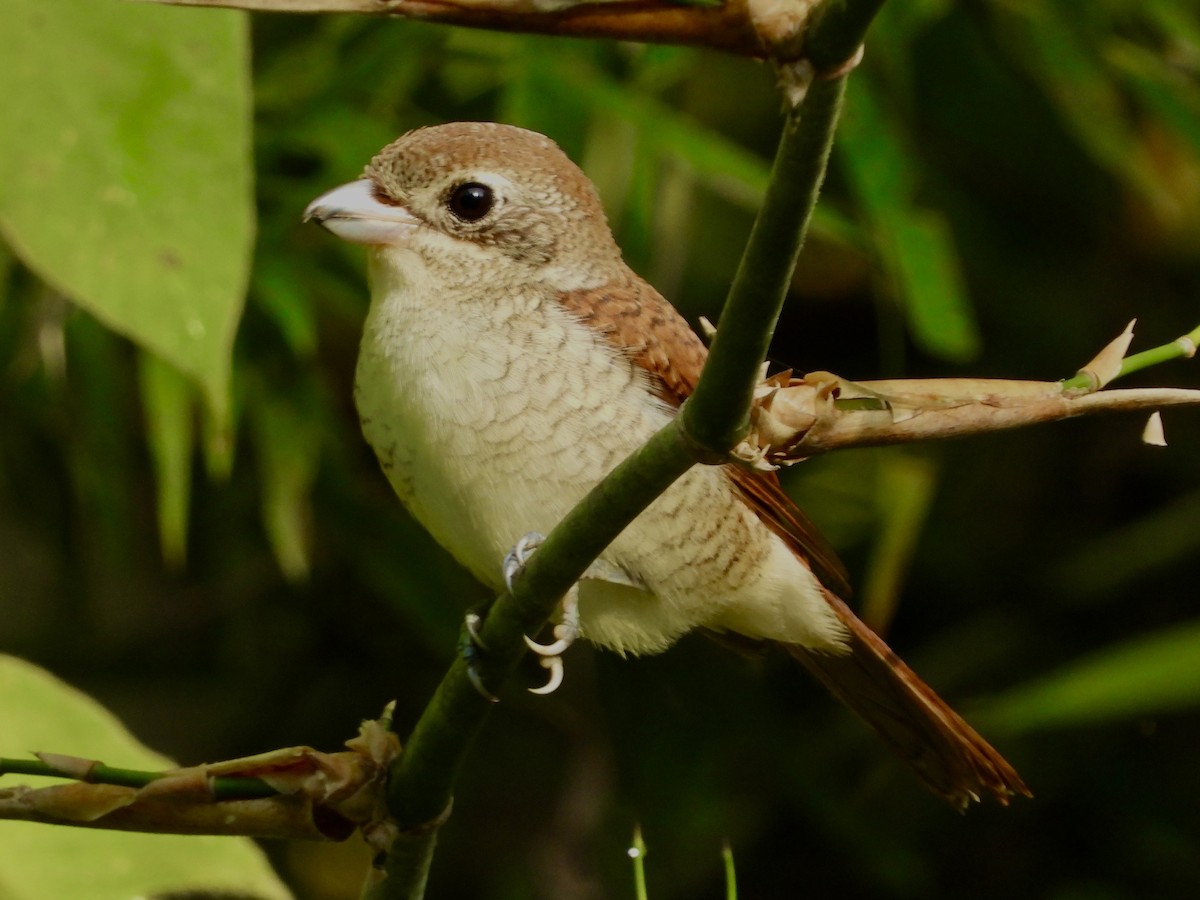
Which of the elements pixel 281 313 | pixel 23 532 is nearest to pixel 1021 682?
pixel 281 313

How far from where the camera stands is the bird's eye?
71.2 inches

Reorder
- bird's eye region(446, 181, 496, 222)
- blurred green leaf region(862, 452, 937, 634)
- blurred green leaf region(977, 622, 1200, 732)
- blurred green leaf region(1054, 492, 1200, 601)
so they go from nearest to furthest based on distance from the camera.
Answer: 1. bird's eye region(446, 181, 496, 222)
2. blurred green leaf region(977, 622, 1200, 732)
3. blurred green leaf region(862, 452, 937, 634)
4. blurred green leaf region(1054, 492, 1200, 601)

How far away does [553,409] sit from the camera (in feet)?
5.43

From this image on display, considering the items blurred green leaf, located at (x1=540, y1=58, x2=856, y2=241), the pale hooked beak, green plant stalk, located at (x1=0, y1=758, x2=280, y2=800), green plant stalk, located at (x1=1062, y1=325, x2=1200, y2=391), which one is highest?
green plant stalk, located at (x1=1062, y1=325, x2=1200, y2=391)

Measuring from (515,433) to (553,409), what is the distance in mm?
49

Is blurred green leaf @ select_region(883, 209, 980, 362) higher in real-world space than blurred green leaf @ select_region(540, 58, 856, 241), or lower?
lower

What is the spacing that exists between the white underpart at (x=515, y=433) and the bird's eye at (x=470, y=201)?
0.09 metres

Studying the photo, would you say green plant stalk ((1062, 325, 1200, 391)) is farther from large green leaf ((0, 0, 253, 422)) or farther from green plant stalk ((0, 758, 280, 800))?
large green leaf ((0, 0, 253, 422))

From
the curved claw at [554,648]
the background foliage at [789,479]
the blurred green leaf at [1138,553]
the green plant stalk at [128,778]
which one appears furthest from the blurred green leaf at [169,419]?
the blurred green leaf at [1138,553]

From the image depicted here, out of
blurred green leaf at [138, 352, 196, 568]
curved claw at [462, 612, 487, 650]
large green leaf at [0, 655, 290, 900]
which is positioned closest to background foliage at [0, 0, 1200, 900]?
blurred green leaf at [138, 352, 196, 568]

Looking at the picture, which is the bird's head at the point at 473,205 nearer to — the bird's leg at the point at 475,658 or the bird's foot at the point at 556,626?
the bird's foot at the point at 556,626

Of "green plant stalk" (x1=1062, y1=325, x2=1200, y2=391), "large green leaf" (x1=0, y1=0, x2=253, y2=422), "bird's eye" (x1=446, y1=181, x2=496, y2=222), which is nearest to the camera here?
"green plant stalk" (x1=1062, y1=325, x2=1200, y2=391)

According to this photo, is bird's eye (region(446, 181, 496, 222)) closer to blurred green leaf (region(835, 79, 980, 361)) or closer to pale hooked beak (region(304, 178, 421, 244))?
pale hooked beak (region(304, 178, 421, 244))

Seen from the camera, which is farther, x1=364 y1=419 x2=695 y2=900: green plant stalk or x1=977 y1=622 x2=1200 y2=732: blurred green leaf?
x1=977 y1=622 x2=1200 y2=732: blurred green leaf
